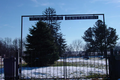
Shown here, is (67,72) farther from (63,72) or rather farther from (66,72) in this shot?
(66,72)

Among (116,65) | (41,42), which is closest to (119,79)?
(116,65)

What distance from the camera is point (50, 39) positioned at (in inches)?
A: 581

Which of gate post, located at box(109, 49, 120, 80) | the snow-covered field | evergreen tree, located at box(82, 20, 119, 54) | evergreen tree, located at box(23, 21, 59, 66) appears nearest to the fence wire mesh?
the snow-covered field

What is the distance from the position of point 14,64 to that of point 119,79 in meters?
6.06

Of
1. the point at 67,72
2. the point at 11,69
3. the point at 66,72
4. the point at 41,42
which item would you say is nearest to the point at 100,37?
the point at 41,42

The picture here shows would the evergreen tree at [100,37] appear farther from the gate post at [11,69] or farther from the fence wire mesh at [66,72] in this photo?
the gate post at [11,69]

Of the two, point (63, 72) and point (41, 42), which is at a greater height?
point (41, 42)

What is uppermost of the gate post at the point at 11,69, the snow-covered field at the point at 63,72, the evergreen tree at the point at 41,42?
the evergreen tree at the point at 41,42

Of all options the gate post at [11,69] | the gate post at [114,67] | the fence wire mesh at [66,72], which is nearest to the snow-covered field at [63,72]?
the fence wire mesh at [66,72]

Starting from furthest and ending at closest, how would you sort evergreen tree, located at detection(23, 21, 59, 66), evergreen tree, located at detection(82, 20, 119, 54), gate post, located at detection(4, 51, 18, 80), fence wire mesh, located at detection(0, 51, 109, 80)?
1. evergreen tree, located at detection(82, 20, 119, 54)
2. evergreen tree, located at detection(23, 21, 59, 66)
3. fence wire mesh, located at detection(0, 51, 109, 80)
4. gate post, located at detection(4, 51, 18, 80)

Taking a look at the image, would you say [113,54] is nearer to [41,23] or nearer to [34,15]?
[34,15]

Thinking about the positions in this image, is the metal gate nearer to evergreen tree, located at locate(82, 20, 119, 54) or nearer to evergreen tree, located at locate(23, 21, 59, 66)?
evergreen tree, located at locate(23, 21, 59, 66)

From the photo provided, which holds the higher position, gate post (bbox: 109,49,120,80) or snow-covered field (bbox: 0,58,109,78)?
gate post (bbox: 109,49,120,80)

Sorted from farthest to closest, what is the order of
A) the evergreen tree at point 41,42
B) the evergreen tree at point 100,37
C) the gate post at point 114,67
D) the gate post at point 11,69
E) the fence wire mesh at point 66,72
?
the evergreen tree at point 100,37
the evergreen tree at point 41,42
the fence wire mesh at point 66,72
the gate post at point 11,69
the gate post at point 114,67
